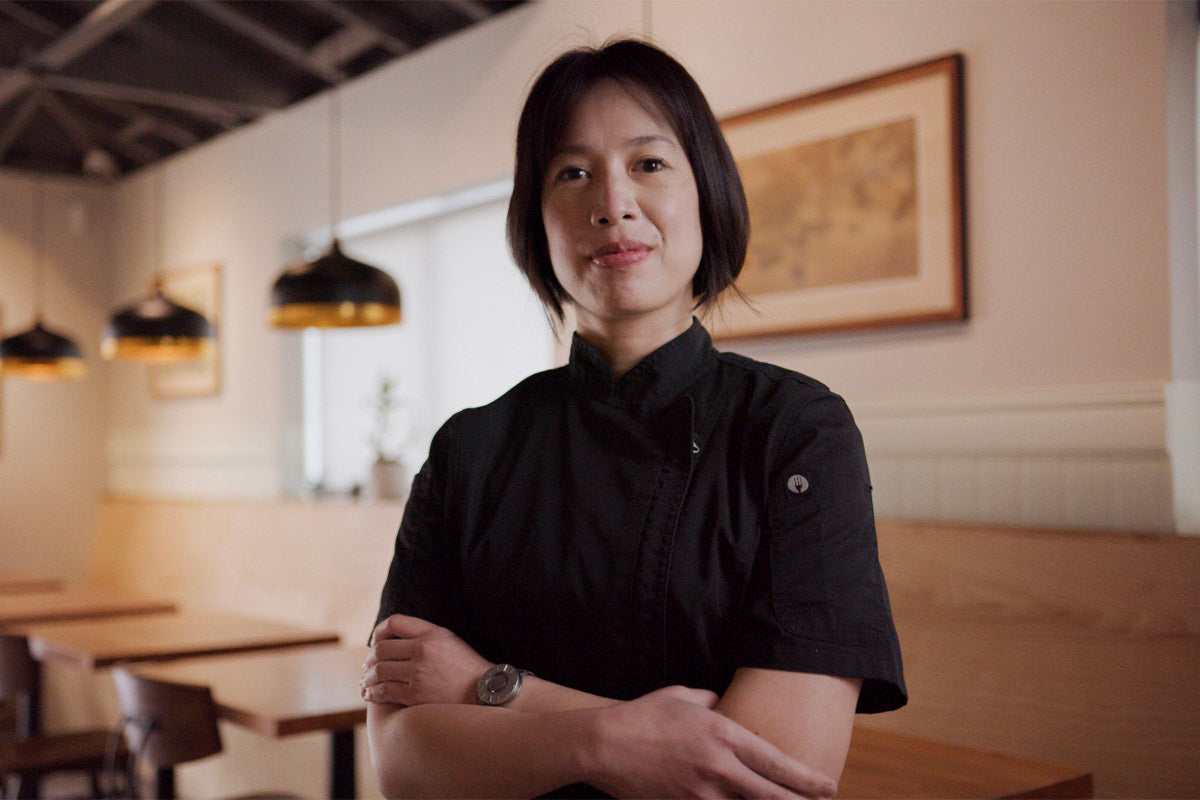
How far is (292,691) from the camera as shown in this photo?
105 inches

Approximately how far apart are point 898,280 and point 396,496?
7.65ft

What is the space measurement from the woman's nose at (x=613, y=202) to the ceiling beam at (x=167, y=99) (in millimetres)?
4121

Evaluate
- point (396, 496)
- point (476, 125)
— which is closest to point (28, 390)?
point (396, 496)

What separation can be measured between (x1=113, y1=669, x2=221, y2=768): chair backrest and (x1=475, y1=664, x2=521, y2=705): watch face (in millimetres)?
1624

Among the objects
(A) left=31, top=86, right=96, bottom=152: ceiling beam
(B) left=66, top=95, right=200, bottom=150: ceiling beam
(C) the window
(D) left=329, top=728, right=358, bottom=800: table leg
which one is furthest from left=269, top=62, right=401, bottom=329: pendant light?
(B) left=66, top=95, right=200, bottom=150: ceiling beam

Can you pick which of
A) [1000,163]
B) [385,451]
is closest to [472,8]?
[385,451]

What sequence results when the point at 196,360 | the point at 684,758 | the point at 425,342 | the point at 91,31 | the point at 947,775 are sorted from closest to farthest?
the point at 684,758 → the point at 947,775 → the point at 91,31 → the point at 425,342 → the point at 196,360

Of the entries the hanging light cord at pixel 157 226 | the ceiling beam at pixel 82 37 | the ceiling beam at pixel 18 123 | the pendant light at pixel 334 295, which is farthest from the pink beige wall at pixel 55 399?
the pendant light at pixel 334 295

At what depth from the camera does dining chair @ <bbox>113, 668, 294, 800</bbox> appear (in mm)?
2598

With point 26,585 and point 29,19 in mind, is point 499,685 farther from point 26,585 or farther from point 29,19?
point 26,585

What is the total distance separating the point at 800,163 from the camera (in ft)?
8.98

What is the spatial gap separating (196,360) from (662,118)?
489cm

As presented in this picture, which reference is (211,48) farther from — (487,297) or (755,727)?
(755,727)

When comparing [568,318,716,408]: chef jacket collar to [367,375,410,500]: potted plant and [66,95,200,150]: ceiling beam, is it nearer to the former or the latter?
[367,375,410,500]: potted plant
